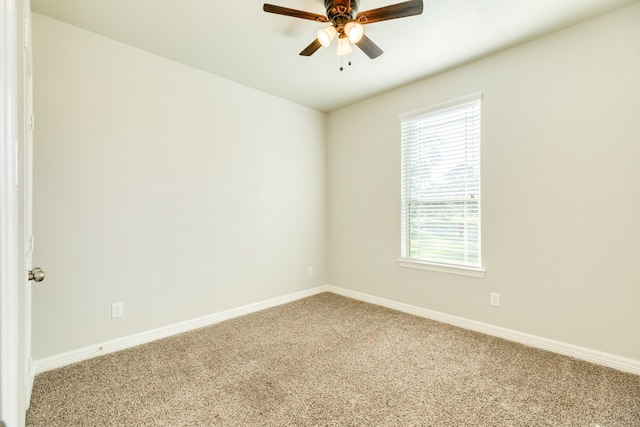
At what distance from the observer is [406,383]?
196 centimetres

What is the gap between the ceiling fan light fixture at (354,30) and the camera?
1.87m

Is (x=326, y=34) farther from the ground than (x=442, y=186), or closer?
farther from the ground

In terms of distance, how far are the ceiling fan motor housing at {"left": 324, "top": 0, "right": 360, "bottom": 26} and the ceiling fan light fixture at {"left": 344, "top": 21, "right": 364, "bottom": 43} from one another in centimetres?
4

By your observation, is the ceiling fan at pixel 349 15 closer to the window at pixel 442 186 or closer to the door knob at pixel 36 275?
the window at pixel 442 186

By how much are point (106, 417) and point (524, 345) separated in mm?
3064

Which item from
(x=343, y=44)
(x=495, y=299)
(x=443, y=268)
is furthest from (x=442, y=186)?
(x=343, y=44)

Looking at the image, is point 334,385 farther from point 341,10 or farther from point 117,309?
point 341,10

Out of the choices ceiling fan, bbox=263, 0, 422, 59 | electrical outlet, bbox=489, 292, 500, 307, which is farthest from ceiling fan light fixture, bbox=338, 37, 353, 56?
electrical outlet, bbox=489, 292, 500, 307

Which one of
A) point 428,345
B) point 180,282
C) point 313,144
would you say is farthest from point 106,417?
point 313,144

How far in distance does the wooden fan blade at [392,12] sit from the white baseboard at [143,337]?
295 cm

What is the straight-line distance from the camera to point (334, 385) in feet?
6.35

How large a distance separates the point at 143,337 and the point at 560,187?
12.3ft

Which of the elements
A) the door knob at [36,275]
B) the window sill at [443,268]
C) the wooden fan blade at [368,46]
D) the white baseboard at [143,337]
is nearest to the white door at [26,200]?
the door knob at [36,275]

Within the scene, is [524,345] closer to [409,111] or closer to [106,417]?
[409,111]
